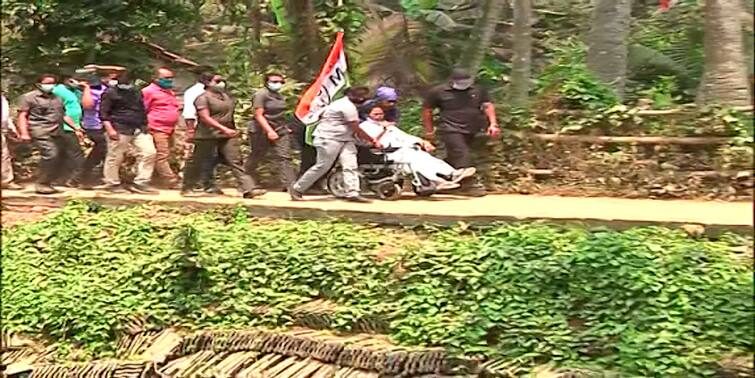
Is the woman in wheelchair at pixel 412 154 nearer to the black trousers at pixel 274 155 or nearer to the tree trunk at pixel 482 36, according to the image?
the black trousers at pixel 274 155

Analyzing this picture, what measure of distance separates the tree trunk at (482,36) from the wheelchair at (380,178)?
2.26 m

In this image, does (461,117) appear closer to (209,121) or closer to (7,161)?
(209,121)

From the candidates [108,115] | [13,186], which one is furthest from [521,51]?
[13,186]

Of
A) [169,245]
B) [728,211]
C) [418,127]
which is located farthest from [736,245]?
[169,245]

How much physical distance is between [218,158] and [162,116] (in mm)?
647

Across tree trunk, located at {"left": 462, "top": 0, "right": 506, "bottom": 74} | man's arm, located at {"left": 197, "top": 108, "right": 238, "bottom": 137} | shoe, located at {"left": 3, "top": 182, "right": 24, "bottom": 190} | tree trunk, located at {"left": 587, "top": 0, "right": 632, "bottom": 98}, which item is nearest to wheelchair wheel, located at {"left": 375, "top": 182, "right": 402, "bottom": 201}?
man's arm, located at {"left": 197, "top": 108, "right": 238, "bottom": 137}

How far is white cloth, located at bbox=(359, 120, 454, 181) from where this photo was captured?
23.5ft

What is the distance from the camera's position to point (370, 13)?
9891 mm

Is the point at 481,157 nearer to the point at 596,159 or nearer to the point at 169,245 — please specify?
the point at 596,159

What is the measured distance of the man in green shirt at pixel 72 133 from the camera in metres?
7.68

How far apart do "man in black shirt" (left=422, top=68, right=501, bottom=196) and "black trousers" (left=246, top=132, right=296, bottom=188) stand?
1.20 m

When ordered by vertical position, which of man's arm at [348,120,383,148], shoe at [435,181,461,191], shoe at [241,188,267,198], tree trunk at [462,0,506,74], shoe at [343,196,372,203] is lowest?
shoe at [343,196,372,203]

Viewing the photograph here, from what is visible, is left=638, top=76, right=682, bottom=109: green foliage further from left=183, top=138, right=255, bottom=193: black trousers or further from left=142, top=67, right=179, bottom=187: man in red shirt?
left=142, top=67, right=179, bottom=187: man in red shirt

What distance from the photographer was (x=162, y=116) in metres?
7.72
